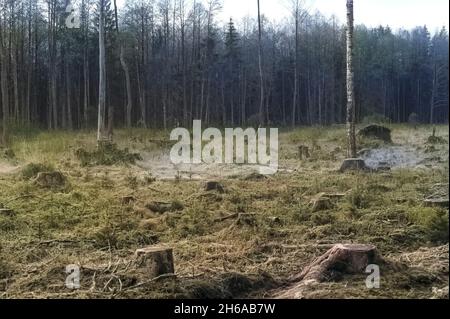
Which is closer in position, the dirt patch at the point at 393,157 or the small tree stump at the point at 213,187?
the small tree stump at the point at 213,187

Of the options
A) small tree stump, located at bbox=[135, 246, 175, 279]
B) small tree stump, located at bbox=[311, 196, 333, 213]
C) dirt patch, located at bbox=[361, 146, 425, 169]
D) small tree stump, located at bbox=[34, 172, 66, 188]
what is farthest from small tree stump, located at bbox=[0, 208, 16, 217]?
dirt patch, located at bbox=[361, 146, 425, 169]

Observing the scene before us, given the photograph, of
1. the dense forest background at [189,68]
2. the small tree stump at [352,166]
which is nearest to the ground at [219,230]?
the small tree stump at [352,166]

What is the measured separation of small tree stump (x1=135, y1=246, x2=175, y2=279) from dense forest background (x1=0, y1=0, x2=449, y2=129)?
22.9 m

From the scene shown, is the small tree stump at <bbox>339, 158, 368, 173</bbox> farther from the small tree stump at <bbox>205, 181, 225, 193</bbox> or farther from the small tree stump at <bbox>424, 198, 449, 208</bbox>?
the small tree stump at <bbox>424, 198, 449, 208</bbox>

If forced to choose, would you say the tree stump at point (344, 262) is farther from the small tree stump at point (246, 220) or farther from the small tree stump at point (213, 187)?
the small tree stump at point (213, 187)

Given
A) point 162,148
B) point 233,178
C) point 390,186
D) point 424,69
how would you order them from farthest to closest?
point 424,69 < point 162,148 < point 233,178 < point 390,186

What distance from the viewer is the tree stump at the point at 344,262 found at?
4578 millimetres

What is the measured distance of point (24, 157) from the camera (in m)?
14.5

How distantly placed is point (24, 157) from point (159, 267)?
1099 cm

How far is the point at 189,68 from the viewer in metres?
41.4

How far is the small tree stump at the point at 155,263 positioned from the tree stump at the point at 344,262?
121 cm
